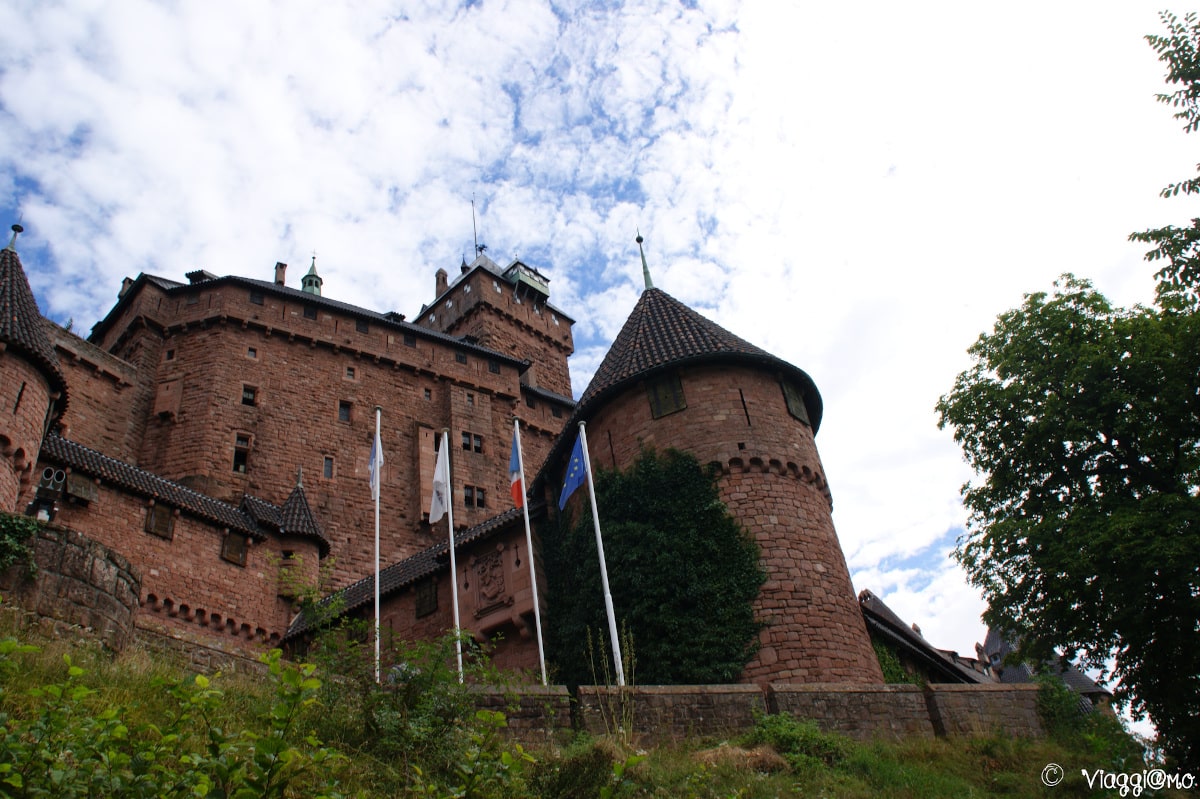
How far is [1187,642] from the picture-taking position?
48.6ft

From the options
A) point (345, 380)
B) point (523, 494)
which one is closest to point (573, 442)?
point (523, 494)

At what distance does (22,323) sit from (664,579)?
12.9m

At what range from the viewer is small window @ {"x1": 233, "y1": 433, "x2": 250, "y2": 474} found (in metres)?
32.0

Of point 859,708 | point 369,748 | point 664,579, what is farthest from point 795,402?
point 369,748

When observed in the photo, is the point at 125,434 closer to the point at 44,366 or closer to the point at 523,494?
the point at 44,366

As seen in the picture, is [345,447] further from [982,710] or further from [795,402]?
[982,710]

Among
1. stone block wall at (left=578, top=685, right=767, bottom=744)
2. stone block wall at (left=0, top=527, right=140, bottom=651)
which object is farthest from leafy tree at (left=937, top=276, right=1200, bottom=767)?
stone block wall at (left=0, top=527, right=140, bottom=651)

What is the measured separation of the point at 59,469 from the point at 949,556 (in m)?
19.9

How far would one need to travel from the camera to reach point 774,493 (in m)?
16.4

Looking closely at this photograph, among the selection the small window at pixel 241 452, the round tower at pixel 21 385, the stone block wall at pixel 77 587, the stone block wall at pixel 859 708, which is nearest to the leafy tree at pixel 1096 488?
the stone block wall at pixel 859 708

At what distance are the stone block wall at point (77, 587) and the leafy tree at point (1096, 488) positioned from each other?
565 inches

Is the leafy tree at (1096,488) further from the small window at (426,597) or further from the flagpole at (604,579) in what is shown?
the small window at (426,597)

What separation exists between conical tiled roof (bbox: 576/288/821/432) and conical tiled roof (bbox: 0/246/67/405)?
10356mm

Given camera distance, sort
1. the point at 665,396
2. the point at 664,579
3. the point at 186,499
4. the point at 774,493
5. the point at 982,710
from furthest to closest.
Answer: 1. the point at 186,499
2. the point at 665,396
3. the point at 774,493
4. the point at 664,579
5. the point at 982,710
